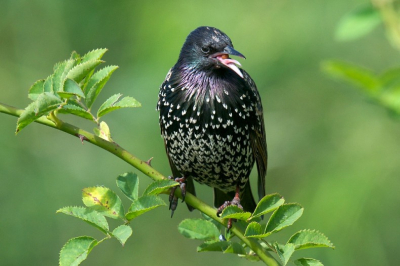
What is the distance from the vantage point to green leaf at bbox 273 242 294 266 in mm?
2420

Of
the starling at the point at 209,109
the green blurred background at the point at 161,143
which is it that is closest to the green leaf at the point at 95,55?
the starling at the point at 209,109

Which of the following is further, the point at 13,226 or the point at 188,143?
the point at 13,226

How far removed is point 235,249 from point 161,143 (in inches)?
141

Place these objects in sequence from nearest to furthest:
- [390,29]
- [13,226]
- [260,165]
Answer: [390,29] < [260,165] < [13,226]

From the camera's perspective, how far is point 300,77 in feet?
19.7

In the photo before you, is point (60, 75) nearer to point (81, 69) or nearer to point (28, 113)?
point (81, 69)

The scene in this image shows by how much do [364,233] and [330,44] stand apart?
1.66 m

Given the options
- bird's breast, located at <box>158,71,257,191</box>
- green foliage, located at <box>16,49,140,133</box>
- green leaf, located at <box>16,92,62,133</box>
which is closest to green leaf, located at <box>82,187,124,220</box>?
green foliage, located at <box>16,49,140,133</box>

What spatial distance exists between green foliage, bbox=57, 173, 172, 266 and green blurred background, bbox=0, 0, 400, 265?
8.54ft

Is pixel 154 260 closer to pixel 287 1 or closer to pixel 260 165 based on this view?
pixel 287 1

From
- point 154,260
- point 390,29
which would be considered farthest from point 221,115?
point 154,260

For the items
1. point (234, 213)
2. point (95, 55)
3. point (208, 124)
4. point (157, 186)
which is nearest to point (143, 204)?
point (157, 186)

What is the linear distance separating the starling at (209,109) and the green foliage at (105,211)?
1076mm

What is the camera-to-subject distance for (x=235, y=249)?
256 centimetres
